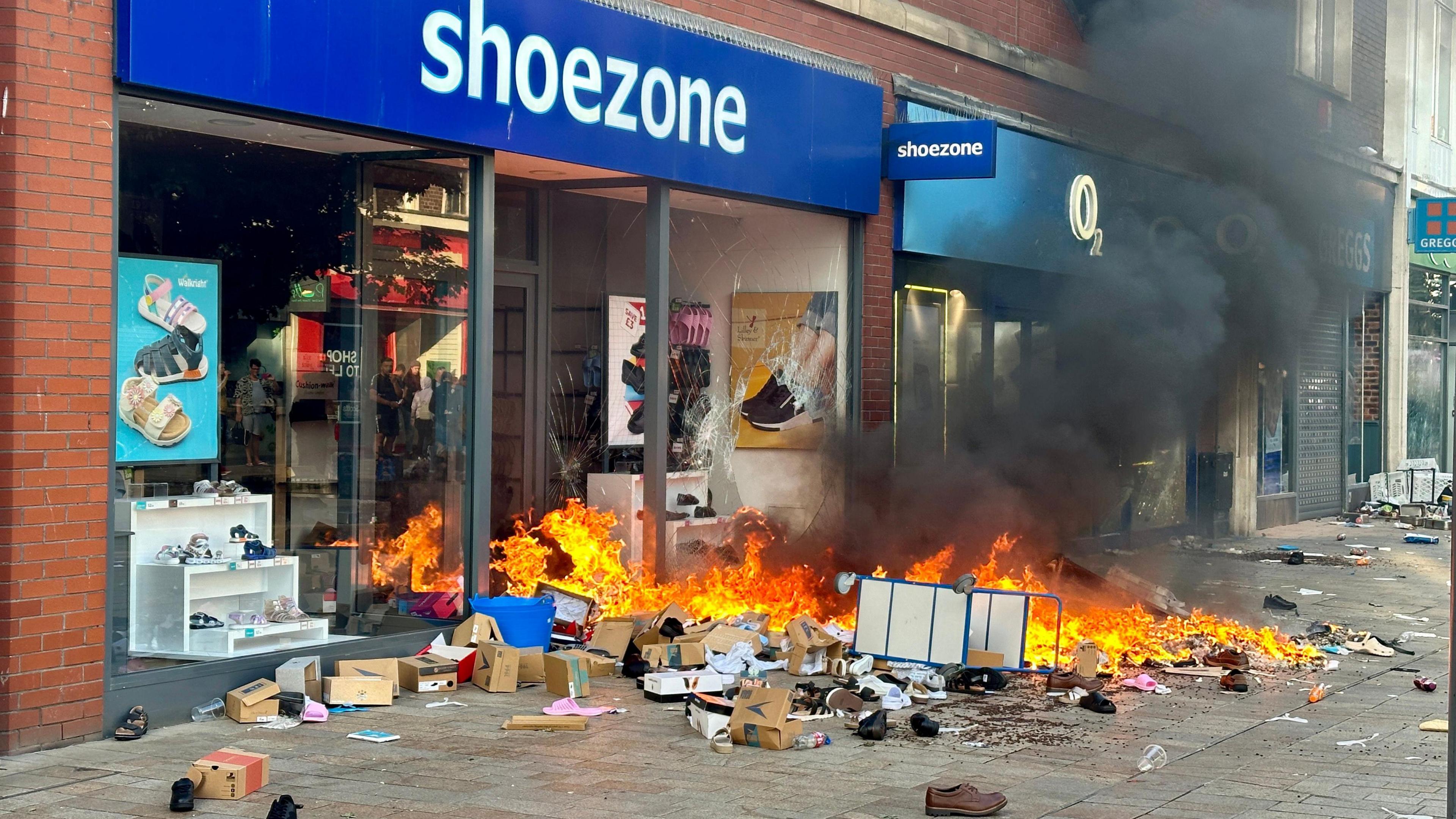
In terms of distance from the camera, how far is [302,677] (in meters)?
7.52

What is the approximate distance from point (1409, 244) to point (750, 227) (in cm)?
1573

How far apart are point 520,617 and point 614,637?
64cm

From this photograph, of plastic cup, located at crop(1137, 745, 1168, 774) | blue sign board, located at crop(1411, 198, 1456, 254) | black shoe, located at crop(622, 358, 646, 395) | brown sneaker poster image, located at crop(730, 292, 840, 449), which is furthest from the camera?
blue sign board, located at crop(1411, 198, 1456, 254)

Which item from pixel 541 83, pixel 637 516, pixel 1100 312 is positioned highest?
pixel 541 83

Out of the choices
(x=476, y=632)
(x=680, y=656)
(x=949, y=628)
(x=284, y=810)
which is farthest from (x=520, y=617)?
(x=284, y=810)

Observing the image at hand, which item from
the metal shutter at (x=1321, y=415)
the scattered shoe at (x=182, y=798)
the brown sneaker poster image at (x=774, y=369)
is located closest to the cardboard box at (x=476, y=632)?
the scattered shoe at (x=182, y=798)

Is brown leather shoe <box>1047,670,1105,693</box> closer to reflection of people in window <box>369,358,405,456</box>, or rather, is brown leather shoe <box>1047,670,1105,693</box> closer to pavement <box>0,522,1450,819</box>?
pavement <box>0,522,1450,819</box>

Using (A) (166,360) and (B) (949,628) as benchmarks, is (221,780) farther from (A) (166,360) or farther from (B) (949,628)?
(B) (949,628)

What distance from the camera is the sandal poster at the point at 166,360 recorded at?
7188mm

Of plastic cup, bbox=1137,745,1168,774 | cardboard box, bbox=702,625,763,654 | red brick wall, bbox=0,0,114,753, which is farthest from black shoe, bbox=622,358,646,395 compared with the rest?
plastic cup, bbox=1137,745,1168,774

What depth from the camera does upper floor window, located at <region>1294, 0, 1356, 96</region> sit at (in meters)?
19.1

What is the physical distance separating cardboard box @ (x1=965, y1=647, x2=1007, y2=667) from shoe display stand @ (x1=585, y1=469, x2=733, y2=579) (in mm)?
2904

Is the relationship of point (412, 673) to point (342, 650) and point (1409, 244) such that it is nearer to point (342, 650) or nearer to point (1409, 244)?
point (342, 650)

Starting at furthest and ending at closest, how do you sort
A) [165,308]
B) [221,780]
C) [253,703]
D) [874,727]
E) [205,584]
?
[205,584]
[165,308]
[253,703]
[874,727]
[221,780]
